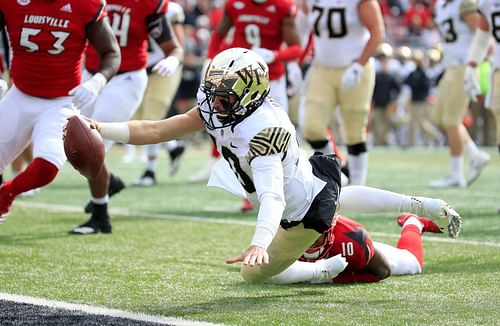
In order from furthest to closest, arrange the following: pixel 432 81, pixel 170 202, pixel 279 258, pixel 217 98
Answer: pixel 432 81, pixel 170 202, pixel 279 258, pixel 217 98

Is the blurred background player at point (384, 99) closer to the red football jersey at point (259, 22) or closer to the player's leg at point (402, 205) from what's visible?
the red football jersey at point (259, 22)

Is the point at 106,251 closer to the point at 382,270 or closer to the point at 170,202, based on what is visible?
the point at 382,270

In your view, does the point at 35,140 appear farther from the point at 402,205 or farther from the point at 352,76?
the point at 352,76

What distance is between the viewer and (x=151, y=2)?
21.8 ft

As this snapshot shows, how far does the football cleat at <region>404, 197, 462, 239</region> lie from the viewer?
13.4ft

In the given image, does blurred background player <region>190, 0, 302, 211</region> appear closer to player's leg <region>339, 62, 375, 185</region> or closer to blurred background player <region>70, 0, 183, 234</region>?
player's leg <region>339, 62, 375, 185</region>

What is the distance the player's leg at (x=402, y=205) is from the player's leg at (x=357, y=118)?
3.34 metres

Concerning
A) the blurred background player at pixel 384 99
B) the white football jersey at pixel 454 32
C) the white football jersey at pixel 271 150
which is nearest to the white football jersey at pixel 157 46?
the white football jersey at pixel 454 32

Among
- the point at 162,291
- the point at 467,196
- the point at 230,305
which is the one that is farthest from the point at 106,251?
the point at 467,196

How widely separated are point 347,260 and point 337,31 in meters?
3.53

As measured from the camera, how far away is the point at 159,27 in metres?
6.68

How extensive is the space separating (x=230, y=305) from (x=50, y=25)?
85.1 inches

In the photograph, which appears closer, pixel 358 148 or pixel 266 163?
pixel 266 163

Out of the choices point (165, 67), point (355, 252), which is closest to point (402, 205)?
point (355, 252)
